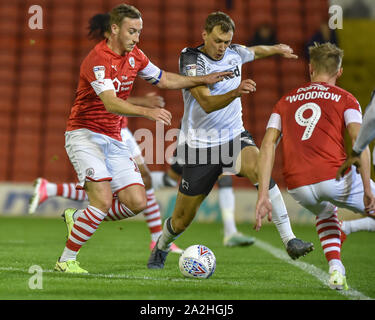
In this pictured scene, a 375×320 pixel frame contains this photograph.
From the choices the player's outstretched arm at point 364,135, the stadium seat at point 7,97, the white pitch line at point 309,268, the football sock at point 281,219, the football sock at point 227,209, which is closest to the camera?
the player's outstretched arm at point 364,135

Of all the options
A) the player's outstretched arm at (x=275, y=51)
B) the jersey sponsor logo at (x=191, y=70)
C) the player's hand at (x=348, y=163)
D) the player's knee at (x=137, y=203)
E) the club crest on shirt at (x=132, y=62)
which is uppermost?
the player's outstretched arm at (x=275, y=51)

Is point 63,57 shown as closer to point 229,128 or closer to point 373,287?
point 229,128

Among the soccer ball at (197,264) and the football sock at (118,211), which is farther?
the football sock at (118,211)

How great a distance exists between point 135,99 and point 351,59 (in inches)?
381

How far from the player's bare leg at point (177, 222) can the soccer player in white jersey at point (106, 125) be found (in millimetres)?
291

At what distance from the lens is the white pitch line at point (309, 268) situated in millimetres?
3992

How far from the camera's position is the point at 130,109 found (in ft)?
14.6

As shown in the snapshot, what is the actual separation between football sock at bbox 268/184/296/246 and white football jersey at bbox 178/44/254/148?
66cm

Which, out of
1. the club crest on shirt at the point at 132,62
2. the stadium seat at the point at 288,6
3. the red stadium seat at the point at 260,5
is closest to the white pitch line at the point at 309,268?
the club crest on shirt at the point at 132,62

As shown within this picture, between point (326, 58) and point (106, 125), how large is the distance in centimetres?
173

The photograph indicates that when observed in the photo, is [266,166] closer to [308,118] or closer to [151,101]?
[308,118]

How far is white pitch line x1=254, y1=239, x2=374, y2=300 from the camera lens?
399cm

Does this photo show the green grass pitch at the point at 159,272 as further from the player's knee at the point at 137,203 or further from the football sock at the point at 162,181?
the football sock at the point at 162,181
